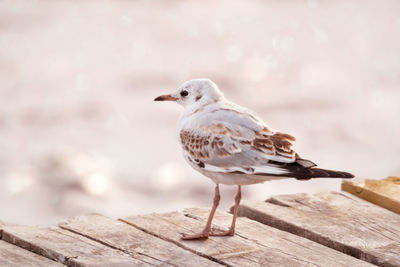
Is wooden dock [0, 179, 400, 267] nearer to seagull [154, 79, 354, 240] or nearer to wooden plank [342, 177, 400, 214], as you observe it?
wooden plank [342, 177, 400, 214]

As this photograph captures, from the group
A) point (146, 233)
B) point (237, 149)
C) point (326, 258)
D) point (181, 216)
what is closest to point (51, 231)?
point (146, 233)

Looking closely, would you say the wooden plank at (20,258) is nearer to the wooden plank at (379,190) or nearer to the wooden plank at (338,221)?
the wooden plank at (338,221)

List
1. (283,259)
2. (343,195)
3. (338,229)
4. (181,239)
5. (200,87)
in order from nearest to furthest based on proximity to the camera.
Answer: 1. (283,259)
2. (181,239)
3. (338,229)
4. (200,87)
5. (343,195)

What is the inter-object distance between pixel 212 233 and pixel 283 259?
614mm

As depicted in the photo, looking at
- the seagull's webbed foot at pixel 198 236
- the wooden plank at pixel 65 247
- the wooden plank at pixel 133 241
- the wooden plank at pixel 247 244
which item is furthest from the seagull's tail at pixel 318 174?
the wooden plank at pixel 65 247

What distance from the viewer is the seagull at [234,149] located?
465 cm

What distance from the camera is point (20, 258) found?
4.14m

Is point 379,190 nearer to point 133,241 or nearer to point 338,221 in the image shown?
point 338,221

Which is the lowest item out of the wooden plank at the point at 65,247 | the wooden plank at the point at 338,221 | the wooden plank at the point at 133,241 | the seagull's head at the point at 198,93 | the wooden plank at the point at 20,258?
the wooden plank at the point at 20,258

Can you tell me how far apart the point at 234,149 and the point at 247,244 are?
601 mm

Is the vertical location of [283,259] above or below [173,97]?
below

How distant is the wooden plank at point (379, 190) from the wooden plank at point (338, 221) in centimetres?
7

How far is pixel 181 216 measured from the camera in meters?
5.09

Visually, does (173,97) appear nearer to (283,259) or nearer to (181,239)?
(181,239)
